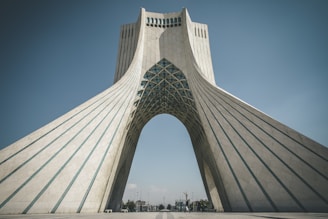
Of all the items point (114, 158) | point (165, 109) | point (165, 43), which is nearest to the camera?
point (114, 158)

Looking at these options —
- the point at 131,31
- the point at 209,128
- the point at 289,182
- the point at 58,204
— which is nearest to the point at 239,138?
the point at 209,128

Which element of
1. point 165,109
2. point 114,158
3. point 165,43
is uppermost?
point 165,43

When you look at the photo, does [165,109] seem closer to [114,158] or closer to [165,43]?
[165,43]

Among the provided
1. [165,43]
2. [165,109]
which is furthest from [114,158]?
[165,109]

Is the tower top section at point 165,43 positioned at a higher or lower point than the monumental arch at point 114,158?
higher

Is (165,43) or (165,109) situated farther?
(165,109)

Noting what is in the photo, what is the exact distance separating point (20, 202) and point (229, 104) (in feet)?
29.4

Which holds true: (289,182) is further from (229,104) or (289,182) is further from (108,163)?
(108,163)

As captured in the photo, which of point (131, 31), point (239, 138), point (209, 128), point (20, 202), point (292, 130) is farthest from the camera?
point (131, 31)

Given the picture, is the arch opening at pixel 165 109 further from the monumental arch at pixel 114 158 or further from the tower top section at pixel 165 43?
the monumental arch at pixel 114 158

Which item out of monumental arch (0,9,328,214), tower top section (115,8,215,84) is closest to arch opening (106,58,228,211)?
tower top section (115,8,215,84)

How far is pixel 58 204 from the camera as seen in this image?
16.6ft

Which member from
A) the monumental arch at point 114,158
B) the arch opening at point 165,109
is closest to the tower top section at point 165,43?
the arch opening at point 165,109

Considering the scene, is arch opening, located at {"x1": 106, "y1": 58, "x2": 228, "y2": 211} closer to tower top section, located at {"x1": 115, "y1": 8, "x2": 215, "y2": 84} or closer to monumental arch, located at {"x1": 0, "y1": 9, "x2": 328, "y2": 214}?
tower top section, located at {"x1": 115, "y1": 8, "x2": 215, "y2": 84}
